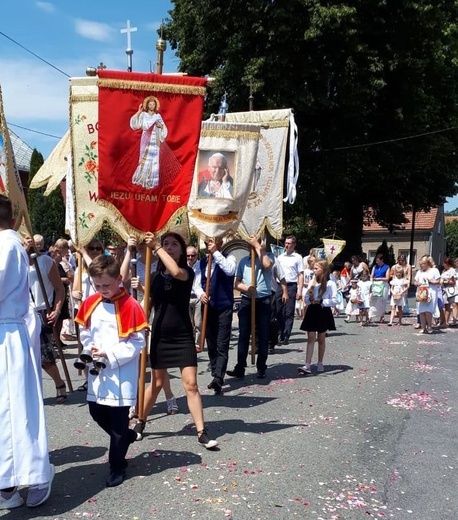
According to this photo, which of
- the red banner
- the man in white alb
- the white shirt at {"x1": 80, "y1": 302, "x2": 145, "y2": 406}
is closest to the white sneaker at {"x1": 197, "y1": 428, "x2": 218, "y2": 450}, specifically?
the white shirt at {"x1": 80, "y1": 302, "x2": 145, "y2": 406}

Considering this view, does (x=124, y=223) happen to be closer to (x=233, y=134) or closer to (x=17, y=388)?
(x=17, y=388)

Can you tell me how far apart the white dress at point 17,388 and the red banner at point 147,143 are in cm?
171

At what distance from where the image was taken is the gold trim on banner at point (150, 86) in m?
5.82

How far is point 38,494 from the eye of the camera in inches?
172

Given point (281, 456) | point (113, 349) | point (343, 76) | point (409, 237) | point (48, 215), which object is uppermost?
point (343, 76)

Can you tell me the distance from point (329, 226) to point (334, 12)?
1126 cm

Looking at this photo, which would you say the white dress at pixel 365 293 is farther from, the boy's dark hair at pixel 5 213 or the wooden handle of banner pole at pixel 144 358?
the boy's dark hair at pixel 5 213

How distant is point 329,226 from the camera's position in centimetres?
3027

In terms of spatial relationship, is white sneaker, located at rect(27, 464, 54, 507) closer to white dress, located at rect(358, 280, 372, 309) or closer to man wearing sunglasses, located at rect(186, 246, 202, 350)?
man wearing sunglasses, located at rect(186, 246, 202, 350)

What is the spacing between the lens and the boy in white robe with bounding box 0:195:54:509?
419cm

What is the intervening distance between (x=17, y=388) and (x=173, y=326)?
6.00 ft

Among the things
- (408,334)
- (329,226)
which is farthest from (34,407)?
(329,226)

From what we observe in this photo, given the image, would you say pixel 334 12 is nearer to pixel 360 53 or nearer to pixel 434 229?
pixel 360 53

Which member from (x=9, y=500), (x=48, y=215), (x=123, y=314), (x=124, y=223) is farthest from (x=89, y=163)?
(x=48, y=215)
